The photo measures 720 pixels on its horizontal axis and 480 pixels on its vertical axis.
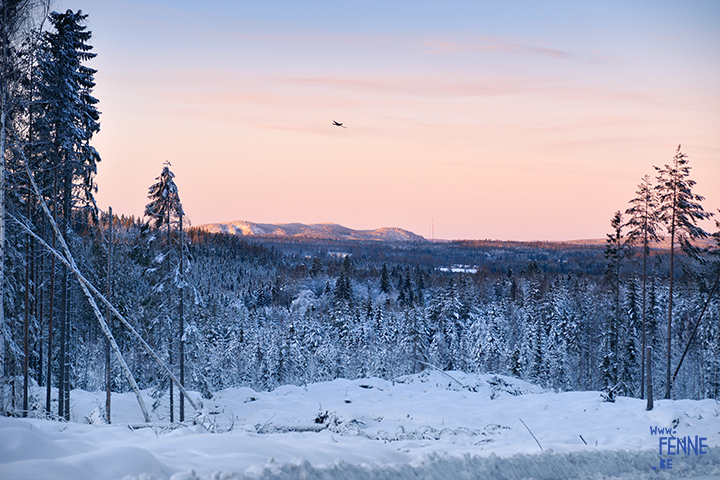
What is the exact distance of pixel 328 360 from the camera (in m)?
58.6

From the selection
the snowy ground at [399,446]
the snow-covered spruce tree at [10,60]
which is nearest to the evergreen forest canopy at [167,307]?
the snow-covered spruce tree at [10,60]

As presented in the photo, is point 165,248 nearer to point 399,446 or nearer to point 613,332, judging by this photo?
point 399,446

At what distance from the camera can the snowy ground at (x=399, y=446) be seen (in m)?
4.82

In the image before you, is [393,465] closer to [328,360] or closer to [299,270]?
[328,360]

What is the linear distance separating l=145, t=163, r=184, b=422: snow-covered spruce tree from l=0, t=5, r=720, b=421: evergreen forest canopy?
0.21 ft

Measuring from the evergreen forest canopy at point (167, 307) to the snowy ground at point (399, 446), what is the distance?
5.02 feet

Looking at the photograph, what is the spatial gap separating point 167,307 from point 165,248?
262 cm

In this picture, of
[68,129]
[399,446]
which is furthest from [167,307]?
[399,446]

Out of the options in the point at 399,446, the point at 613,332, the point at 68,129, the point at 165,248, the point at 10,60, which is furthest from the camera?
the point at 613,332

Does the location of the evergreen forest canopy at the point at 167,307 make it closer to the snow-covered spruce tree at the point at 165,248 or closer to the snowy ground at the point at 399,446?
the snow-covered spruce tree at the point at 165,248

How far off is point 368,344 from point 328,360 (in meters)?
10.7

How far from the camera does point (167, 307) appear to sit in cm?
2177

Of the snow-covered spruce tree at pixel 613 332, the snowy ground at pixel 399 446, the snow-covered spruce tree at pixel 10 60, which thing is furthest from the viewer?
the snow-covered spruce tree at pixel 613 332

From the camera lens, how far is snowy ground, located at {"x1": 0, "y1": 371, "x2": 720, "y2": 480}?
482 centimetres
